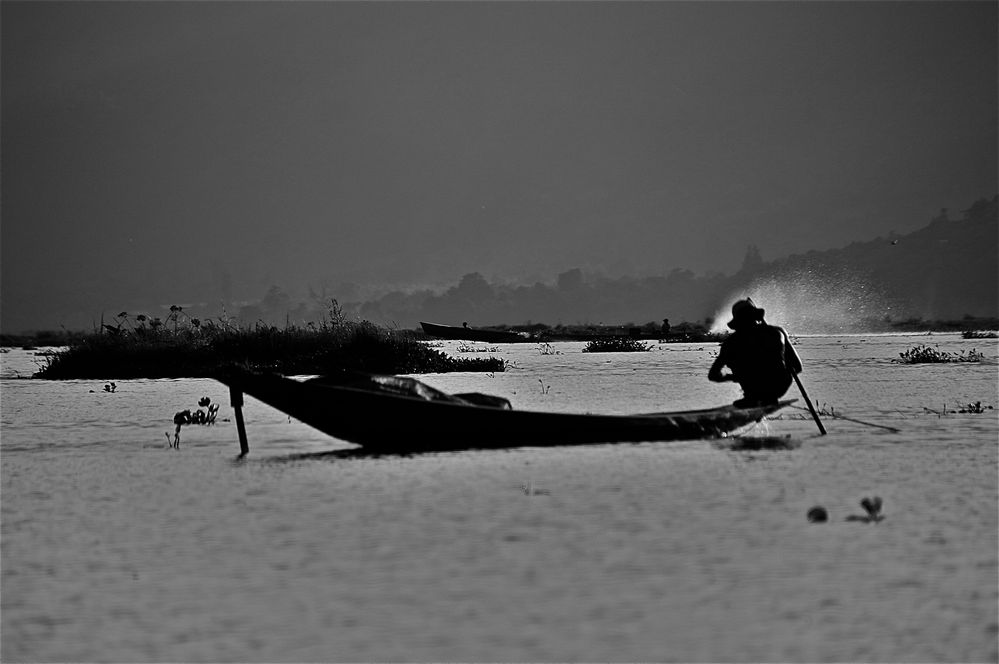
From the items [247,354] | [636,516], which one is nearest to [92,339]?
[247,354]

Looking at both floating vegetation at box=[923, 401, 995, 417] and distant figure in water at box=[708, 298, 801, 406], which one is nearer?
distant figure in water at box=[708, 298, 801, 406]

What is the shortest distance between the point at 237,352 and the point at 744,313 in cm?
1977

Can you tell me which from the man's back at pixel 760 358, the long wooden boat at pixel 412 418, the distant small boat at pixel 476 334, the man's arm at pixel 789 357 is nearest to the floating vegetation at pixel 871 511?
the long wooden boat at pixel 412 418

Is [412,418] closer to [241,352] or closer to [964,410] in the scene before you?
[964,410]

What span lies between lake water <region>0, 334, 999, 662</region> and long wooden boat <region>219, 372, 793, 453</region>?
0.27 m

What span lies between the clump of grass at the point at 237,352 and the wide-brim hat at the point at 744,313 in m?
16.8

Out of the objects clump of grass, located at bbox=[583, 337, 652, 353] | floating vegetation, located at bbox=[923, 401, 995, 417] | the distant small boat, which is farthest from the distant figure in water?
the distant small boat

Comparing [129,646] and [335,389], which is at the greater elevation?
[335,389]

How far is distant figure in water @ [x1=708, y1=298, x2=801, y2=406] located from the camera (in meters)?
14.5

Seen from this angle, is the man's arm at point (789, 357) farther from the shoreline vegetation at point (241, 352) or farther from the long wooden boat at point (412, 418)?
the shoreline vegetation at point (241, 352)

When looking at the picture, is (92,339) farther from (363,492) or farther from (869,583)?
→ (869,583)

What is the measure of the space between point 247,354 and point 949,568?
2627cm

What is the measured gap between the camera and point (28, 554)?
746 cm

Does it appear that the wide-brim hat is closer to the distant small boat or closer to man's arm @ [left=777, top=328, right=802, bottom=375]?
man's arm @ [left=777, top=328, right=802, bottom=375]
